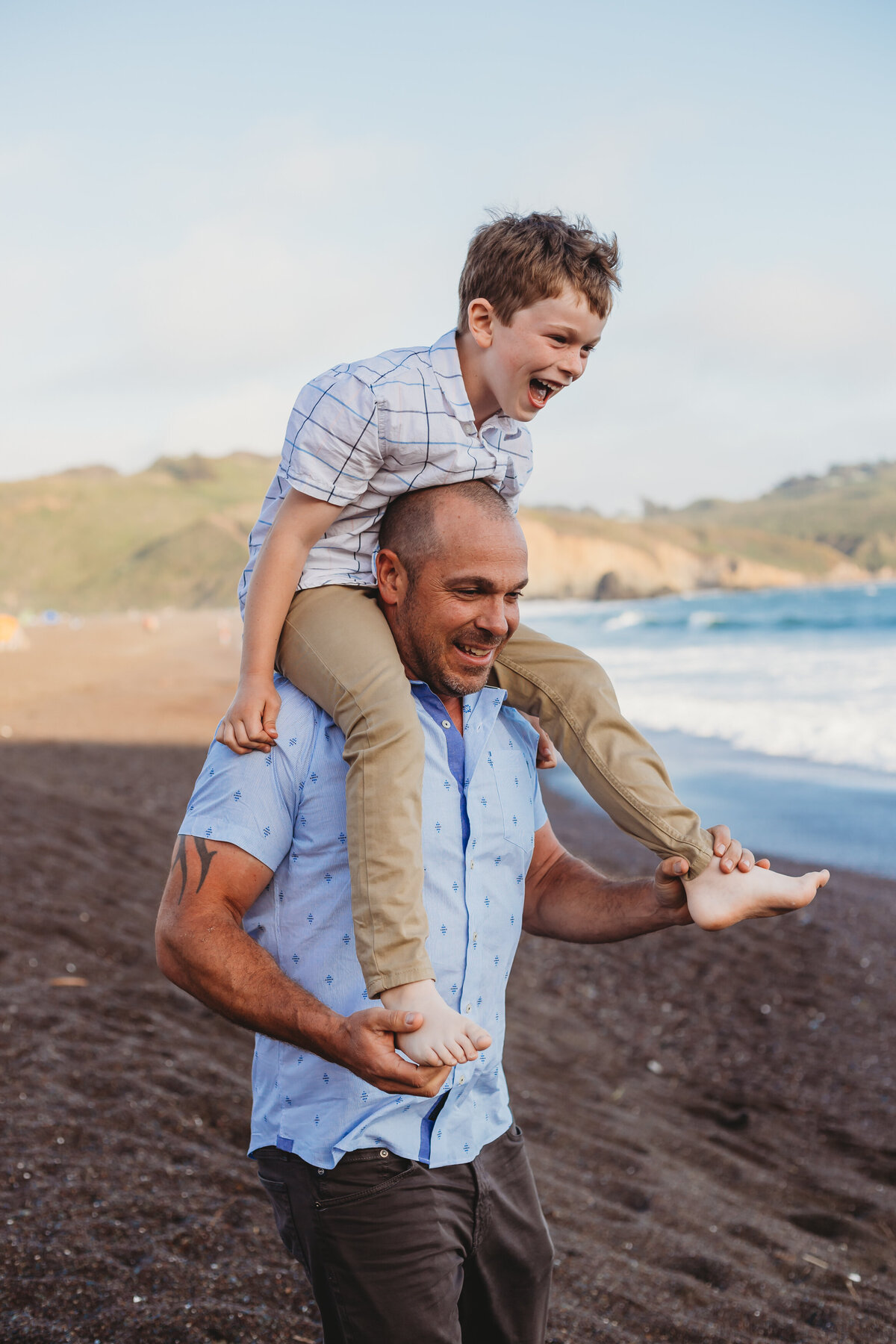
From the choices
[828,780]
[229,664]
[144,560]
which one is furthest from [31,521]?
[828,780]

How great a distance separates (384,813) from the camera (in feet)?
5.65

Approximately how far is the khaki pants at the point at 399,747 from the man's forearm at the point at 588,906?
0.12m

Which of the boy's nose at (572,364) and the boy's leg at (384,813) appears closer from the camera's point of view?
the boy's leg at (384,813)

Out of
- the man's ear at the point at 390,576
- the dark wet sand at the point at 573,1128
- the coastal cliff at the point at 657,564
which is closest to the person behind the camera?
the man's ear at the point at 390,576

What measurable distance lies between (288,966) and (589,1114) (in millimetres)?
3549

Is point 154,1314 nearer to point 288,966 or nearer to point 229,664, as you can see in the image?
point 288,966

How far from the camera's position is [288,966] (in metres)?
1.78

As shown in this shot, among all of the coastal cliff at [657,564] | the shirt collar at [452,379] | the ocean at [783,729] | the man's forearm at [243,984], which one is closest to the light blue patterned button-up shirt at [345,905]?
the man's forearm at [243,984]

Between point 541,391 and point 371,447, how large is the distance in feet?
1.66

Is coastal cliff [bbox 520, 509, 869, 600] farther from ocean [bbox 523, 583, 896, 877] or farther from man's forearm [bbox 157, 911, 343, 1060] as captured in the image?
man's forearm [bbox 157, 911, 343, 1060]

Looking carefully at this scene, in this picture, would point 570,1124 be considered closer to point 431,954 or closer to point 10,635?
point 431,954

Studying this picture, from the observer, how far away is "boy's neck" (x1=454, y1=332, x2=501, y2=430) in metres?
2.29

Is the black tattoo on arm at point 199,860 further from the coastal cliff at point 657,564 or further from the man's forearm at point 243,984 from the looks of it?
the coastal cliff at point 657,564

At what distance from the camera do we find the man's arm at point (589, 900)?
2094 mm
